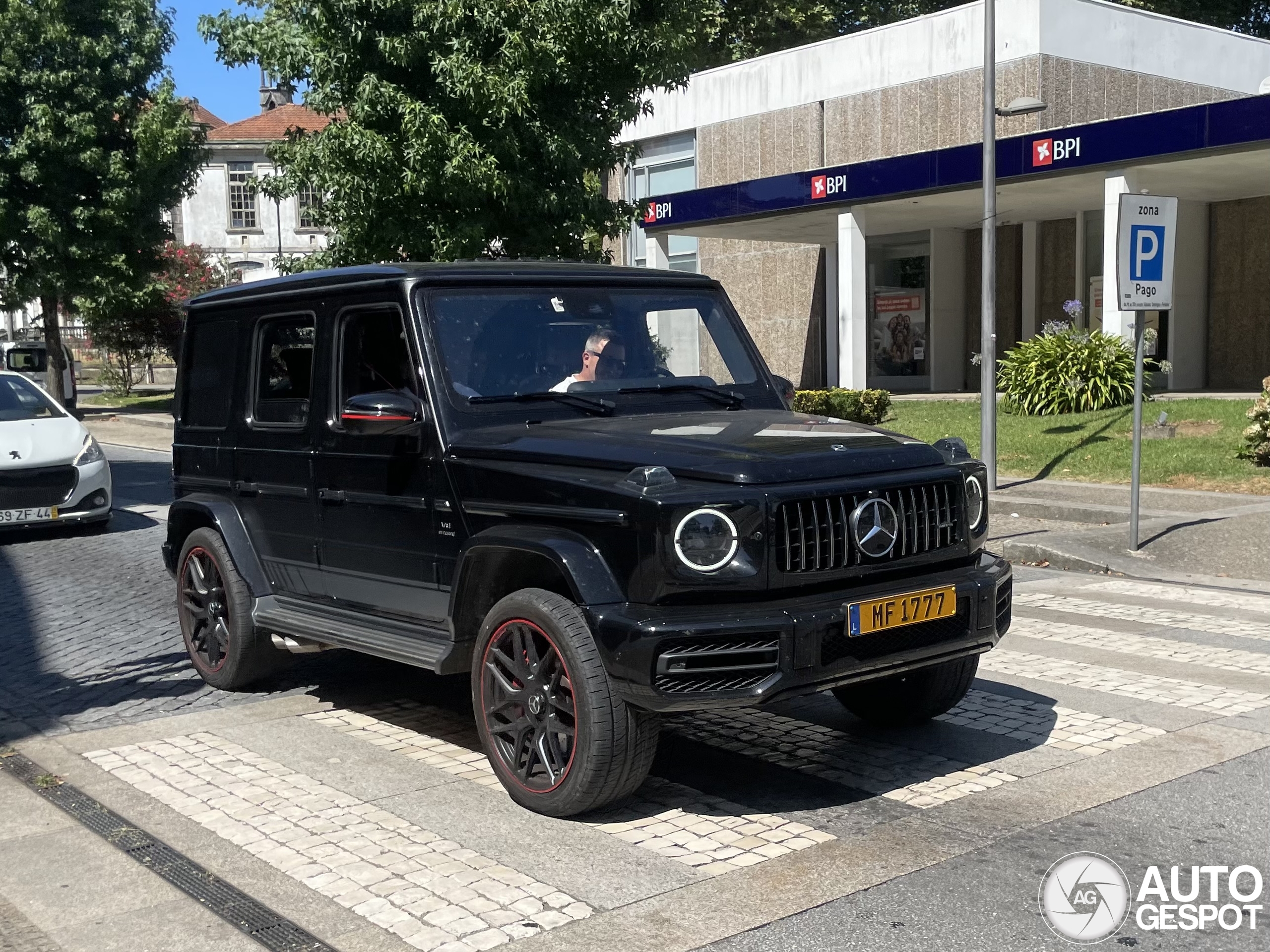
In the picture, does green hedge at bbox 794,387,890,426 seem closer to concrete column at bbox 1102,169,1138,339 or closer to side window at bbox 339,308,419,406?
concrete column at bbox 1102,169,1138,339

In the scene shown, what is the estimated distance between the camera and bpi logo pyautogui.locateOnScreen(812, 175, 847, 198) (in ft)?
85.7

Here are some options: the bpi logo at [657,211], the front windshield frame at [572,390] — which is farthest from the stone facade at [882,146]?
the front windshield frame at [572,390]

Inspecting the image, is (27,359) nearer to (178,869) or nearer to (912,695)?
(178,869)

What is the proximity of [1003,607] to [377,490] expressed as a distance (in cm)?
257

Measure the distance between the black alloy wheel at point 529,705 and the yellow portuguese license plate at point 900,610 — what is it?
39.0 inches

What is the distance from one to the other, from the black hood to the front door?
38 centimetres

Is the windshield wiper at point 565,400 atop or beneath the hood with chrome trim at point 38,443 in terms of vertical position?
atop

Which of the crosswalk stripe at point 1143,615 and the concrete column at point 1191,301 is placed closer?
the crosswalk stripe at point 1143,615

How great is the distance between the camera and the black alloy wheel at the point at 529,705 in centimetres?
484

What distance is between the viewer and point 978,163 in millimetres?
23703

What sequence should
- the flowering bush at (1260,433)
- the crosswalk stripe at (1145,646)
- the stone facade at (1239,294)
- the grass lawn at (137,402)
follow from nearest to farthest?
the crosswalk stripe at (1145,646)
the flowering bush at (1260,433)
the stone facade at (1239,294)
the grass lawn at (137,402)

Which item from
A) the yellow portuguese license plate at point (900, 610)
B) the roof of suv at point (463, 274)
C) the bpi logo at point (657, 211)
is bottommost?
the yellow portuguese license plate at point (900, 610)

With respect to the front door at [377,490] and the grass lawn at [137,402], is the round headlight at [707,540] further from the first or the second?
the grass lawn at [137,402]

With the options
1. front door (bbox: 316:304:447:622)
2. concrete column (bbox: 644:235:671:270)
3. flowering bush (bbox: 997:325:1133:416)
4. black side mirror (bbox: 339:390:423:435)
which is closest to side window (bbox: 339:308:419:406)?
front door (bbox: 316:304:447:622)
